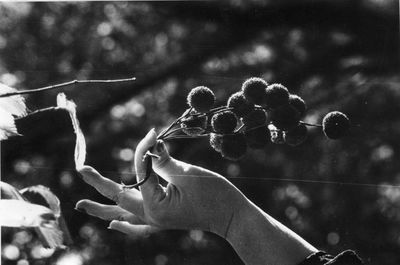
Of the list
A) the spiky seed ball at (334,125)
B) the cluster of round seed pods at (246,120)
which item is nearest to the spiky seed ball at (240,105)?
the cluster of round seed pods at (246,120)

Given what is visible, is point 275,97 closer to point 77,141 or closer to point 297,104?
point 297,104

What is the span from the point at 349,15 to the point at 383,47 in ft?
0.21

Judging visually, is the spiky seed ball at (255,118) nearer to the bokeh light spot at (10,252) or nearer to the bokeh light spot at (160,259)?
the bokeh light spot at (160,259)

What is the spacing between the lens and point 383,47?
0.74 metres

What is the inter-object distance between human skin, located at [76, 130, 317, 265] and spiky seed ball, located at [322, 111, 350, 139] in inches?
5.2

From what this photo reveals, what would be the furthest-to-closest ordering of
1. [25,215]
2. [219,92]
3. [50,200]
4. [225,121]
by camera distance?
[219,92]
[225,121]
[50,200]
[25,215]

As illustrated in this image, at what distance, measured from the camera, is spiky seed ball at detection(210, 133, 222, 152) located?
576 millimetres

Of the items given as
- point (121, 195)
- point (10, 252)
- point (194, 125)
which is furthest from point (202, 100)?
point (10, 252)

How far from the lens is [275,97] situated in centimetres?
56

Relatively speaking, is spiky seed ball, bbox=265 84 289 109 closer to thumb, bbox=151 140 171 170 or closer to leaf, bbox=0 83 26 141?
thumb, bbox=151 140 171 170

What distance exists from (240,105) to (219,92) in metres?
0.10

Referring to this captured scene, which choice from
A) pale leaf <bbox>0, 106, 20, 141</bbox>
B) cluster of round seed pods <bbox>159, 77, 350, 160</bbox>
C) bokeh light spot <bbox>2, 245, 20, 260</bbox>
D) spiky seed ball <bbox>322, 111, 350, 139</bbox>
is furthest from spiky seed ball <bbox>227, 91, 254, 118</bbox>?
bokeh light spot <bbox>2, 245, 20, 260</bbox>

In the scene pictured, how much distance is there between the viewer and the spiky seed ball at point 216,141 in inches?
22.7

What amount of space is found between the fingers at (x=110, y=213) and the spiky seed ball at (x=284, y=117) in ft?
0.63
